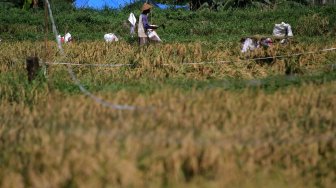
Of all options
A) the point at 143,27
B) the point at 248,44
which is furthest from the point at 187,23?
the point at 248,44

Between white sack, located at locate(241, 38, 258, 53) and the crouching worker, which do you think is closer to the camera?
white sack, located at locate(241, 38, 258, 53)

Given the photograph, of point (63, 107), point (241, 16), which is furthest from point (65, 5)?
point (63, 107)

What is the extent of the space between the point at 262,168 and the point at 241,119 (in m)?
0.58

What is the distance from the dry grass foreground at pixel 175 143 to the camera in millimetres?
3004

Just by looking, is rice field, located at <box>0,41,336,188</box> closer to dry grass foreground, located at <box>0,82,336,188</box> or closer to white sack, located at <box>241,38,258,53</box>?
dry grass foreground, located at <box>0,82,336,188</box>

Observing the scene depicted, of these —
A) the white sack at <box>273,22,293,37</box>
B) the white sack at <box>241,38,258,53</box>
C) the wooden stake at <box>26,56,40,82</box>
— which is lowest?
the wooden stake at <box>26,56,40,82</box>

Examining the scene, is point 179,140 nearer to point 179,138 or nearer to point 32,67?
point 179,138

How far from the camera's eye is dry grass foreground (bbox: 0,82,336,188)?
3.00m

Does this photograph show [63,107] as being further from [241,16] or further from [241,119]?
[241,16]

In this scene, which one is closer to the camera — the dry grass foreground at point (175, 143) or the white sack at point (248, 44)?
the dry grass foreground at point (175, 143)

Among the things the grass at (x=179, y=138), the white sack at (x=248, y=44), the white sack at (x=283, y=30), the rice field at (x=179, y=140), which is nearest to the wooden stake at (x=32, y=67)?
the grass at (x=179, y=138)

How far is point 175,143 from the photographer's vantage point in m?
3.21

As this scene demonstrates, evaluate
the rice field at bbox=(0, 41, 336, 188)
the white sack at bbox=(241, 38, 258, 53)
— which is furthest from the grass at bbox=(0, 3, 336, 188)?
the white sack at bbox=(241, 38, 258, 53)

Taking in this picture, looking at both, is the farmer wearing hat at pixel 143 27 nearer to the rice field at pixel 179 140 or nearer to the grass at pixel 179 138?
the grass at pixel 179 138
